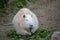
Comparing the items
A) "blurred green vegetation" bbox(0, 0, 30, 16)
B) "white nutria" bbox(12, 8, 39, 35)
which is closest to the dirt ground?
"blurred green vegetation" bbox(0, 0, 30, 16)

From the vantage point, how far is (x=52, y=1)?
9633 mm

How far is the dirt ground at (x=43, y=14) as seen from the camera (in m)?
7.64

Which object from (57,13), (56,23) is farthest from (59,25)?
(57,13)

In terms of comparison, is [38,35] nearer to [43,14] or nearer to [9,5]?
[43,14]

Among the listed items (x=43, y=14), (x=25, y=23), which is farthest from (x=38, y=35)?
(x=43, y=14)

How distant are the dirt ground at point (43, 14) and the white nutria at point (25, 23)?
0.49 m

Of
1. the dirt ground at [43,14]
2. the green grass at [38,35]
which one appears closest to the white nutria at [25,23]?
the green grass at [38,35]

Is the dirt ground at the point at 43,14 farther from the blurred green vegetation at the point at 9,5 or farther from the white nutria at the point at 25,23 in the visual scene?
the white nutria at the point at 25,23

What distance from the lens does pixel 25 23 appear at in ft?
21.8

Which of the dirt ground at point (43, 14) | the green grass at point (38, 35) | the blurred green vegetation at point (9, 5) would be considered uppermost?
the blurred green vegetation at point (9, 5)

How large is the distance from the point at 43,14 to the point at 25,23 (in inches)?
76.8

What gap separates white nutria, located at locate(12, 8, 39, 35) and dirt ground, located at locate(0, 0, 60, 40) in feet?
1.61

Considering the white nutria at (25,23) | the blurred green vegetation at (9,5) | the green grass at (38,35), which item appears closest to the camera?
the white nutria at (25,23)

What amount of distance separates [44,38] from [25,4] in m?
2.81
